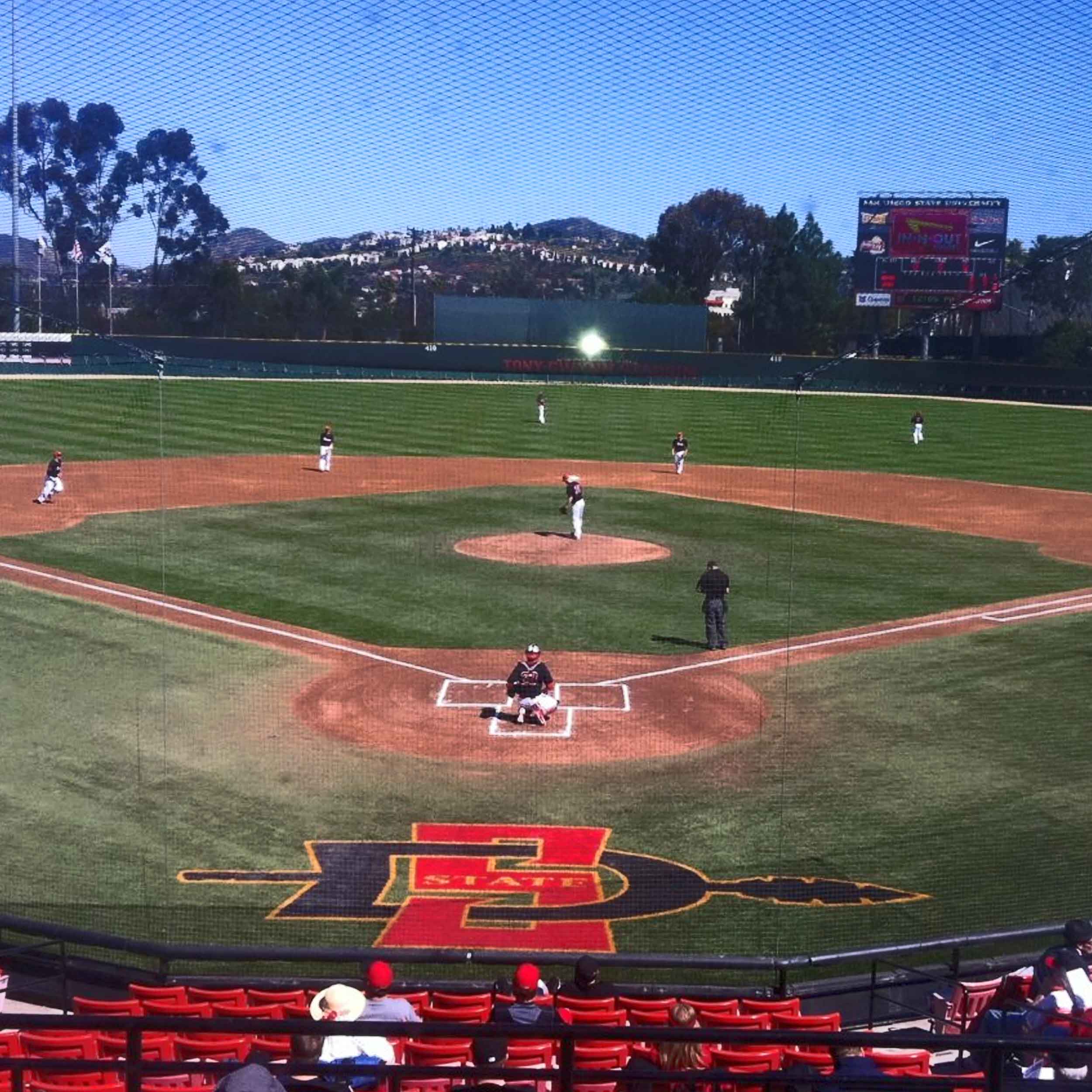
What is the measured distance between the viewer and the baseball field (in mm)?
10125

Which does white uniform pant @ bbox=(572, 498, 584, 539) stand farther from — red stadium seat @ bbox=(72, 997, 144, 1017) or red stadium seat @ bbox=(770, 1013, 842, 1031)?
red stadium seat @ bbox=(770, 1013, 842, 1031)

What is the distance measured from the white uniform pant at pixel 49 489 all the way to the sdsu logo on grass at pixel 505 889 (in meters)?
17.8

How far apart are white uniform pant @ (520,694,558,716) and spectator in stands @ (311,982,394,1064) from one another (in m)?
8.61

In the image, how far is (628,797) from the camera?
12.1 meters

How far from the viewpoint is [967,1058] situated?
21.0 feet

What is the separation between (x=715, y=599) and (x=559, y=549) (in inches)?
280

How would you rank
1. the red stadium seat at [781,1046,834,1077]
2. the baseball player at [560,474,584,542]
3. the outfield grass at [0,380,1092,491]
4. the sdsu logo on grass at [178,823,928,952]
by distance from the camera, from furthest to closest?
the outfield grass at [0,380,1092,491] → the baseball player at [560,474,584,542] → the sdsu logo on grass at [178,823,928,952] → the red stadium seat at [781,1046,834,1077]

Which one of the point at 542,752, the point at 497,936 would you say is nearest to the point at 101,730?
the point at 542,752

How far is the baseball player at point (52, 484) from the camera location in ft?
86.3

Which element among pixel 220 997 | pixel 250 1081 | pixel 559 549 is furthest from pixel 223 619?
pixel 250 1081

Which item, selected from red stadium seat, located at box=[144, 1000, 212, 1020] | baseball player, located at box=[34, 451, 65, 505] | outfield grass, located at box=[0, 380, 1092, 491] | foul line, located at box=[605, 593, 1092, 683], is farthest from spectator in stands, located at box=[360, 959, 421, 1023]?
outfield grass, located at box=[0, 380, 1092, 491]

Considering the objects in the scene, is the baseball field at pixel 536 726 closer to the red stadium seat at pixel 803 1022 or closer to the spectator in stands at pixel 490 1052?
the red stadium seat at pixel 803 1022

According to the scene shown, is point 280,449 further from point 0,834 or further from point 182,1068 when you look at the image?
point 182,1068

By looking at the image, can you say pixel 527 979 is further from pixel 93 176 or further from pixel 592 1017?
pixel 93 176
